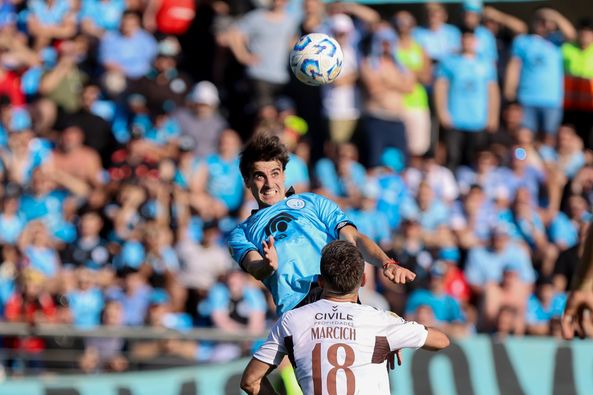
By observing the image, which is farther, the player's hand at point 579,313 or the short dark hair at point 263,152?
the short dark hair at point 263,152

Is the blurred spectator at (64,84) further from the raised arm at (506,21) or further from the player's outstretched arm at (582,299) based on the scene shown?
the player's outstretched arm at (582,299)

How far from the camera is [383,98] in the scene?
56.8 ft

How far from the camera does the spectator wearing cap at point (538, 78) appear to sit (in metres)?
17.7

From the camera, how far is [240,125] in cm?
1800

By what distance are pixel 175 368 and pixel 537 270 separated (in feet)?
14.7

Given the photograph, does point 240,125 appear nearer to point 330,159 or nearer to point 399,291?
point 330,159

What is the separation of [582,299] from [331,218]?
107 inches

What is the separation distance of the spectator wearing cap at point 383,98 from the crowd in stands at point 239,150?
3cm

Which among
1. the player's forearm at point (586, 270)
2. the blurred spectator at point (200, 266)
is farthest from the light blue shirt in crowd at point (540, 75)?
the player's forearm at point (586, 270)

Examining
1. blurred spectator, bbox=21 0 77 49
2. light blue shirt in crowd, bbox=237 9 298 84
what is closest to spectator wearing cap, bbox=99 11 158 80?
blurred spectator, bbox=21 0 77 49

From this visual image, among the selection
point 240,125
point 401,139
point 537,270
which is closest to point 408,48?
point 401,139

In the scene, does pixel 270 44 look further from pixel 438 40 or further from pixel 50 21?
pixel 50 21

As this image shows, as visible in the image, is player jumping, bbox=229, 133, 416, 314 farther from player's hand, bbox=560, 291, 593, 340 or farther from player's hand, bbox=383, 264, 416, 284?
player's hand, bbox=560, 291, 593, 340

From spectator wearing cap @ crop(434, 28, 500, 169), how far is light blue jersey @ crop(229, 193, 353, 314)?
8.49 metres
